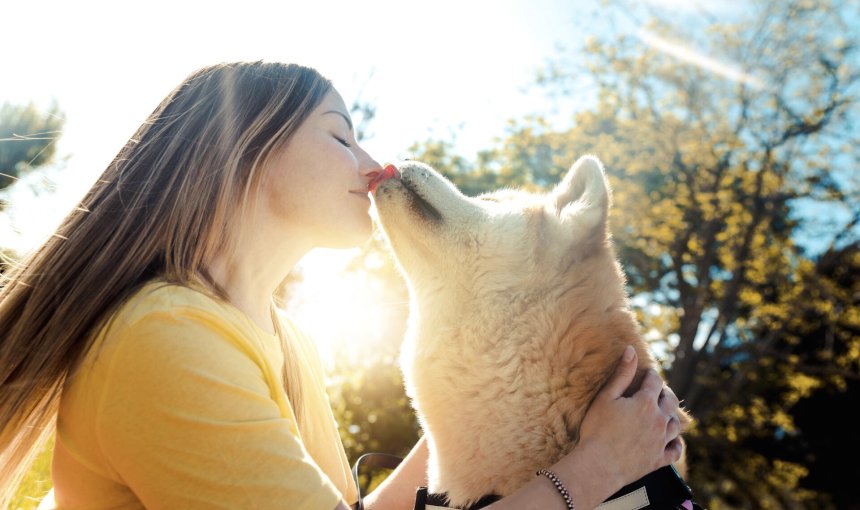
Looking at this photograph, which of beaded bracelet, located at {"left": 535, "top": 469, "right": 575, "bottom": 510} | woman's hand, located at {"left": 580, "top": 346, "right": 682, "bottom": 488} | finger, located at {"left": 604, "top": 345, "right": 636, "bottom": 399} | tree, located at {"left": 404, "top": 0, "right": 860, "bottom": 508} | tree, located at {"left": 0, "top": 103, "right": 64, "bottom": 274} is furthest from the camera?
tree, located at {"left": 404, "top": 0, "right": 860, "bottom": 508}

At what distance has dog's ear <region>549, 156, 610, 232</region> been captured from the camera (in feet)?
7.11

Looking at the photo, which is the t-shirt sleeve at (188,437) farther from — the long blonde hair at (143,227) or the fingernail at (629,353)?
the fingernail at (629,353)

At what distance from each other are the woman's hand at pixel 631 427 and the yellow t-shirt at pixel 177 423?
0.77 metres

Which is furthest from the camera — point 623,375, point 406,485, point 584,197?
point 406,485

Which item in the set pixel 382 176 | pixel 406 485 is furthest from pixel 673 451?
pixel 382 176

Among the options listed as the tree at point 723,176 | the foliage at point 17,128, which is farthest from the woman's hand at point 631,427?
the tree at point 723,176

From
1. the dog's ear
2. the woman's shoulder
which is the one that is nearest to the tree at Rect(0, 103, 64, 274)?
the woman's shoulder

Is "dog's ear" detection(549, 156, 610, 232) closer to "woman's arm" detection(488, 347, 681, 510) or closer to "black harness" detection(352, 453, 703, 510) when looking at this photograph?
"woman's arm" detection(488, 347, 681, 510)

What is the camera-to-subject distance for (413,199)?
91.3 inches

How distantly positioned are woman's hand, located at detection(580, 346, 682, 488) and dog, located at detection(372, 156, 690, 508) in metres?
0.07

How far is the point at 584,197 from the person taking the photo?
2.21m

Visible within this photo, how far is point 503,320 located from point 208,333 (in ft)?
3.05

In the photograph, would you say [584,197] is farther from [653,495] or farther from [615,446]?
[653,495]

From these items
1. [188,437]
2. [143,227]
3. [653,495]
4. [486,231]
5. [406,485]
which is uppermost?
[486,231]
